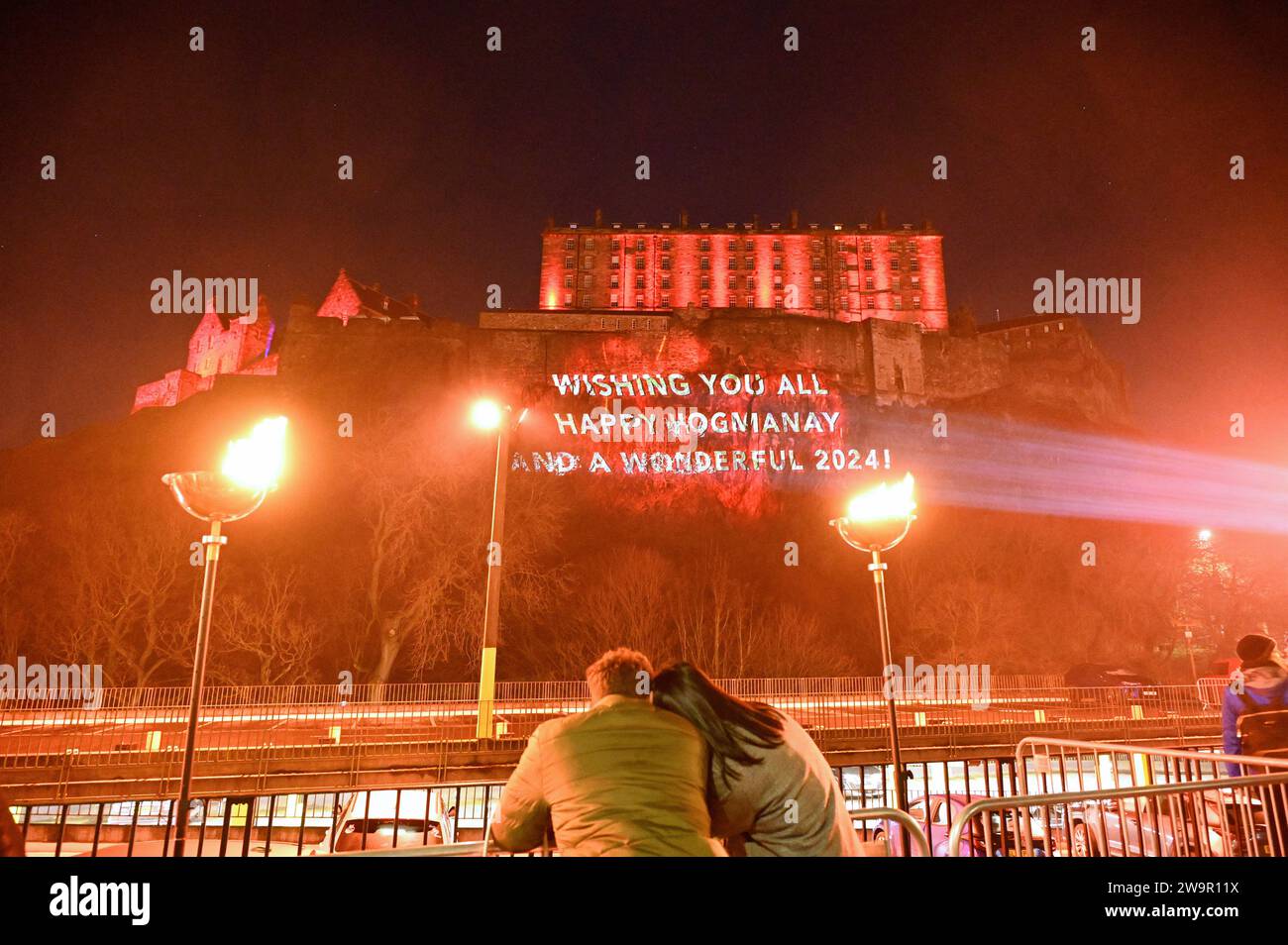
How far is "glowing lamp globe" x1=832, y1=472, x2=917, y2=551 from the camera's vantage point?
32.6ft

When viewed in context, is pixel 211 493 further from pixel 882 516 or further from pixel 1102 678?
pixel 1102 678

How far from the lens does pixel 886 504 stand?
1006 cm

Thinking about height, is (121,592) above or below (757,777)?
above

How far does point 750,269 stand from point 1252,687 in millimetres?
75009

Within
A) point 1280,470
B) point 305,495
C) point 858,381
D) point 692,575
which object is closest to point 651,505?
point 692,575

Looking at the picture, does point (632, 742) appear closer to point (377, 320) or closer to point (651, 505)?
point (651, 505)

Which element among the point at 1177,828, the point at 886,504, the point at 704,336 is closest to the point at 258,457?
the point at 886,504

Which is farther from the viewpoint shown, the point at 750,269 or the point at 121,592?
the point at 750,269

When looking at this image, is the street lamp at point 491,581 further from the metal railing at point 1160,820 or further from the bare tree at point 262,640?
the bare tree at point 262,640

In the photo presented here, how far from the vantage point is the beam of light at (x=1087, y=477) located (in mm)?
54750

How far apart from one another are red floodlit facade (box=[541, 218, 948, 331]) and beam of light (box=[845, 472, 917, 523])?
65.9m

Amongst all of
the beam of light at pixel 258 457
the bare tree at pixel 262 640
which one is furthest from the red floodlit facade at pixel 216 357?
the beam of light at pixel 258 457

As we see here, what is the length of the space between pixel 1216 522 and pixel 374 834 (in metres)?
65.9

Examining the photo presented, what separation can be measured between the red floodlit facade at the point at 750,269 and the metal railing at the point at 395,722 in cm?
5637
